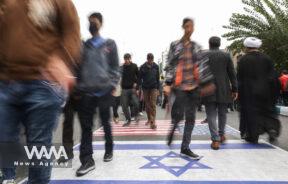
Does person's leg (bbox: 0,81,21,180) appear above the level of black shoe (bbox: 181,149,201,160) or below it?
above

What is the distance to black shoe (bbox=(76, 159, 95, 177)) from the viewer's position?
485 centimetres

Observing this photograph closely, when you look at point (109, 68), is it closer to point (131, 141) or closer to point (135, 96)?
point (131, 141)

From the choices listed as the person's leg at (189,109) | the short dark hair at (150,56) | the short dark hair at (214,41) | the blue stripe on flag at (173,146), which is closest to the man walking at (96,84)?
the person's leg at (189,109)

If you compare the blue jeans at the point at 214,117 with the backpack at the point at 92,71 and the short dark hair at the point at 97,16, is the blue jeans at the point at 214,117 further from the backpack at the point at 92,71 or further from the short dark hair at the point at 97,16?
the short dark hair at the point at 97,16

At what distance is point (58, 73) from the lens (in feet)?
7.64

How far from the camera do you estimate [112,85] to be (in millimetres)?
5312

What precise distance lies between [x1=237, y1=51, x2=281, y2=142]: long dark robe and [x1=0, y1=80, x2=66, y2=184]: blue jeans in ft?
16.5

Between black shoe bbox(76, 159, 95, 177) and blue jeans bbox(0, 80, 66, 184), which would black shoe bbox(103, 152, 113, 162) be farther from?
blue jeans bbox(0, 80, 66, 184)

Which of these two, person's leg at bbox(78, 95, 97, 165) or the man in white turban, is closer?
person's leg at bbox(78, 95, 97, 165)

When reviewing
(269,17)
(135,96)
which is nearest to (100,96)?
(135,96)

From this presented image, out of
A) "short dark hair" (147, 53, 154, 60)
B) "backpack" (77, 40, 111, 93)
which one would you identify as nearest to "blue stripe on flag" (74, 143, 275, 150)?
"backpack" (77, 40, 111, 93)

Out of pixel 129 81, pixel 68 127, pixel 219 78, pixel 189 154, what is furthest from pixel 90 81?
pixel 129 81

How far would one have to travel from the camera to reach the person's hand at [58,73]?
2329 mm

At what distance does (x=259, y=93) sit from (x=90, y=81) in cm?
315
